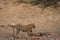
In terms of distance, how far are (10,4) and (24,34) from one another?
342 cm

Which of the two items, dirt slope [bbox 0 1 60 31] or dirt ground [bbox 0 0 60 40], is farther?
dirt slope [bbox 0 1 60 31]

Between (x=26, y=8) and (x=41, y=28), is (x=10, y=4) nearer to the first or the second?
(x=26, y=8)

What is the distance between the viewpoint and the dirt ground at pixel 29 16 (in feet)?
24.7

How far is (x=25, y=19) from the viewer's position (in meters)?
8.57

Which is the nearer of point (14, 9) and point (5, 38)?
point (5, 38)

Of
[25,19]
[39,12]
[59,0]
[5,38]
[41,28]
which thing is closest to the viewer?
[5,38]

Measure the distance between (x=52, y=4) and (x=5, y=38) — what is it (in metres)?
3.57


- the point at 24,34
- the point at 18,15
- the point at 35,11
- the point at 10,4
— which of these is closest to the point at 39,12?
the point at 35,11

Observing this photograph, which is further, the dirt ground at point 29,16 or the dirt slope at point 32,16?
the dirt slope at point 32,16

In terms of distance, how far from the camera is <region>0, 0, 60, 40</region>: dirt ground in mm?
7519

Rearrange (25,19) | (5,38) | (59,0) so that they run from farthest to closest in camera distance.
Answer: (59,0) → (25,19) → (5,38)

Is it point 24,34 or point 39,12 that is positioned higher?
point 39,12

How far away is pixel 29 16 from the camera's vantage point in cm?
887

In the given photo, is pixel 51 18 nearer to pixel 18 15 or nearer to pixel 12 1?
pixel 18 15
